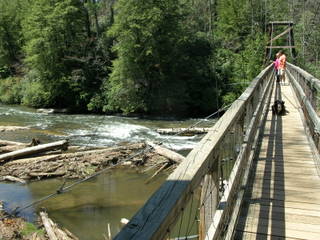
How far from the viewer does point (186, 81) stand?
108 ft

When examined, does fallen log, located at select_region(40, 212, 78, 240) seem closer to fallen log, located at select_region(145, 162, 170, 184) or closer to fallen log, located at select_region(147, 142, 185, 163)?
fallen log, located at select_region(145, 162, 170, 184)

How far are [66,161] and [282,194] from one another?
34.4 feet

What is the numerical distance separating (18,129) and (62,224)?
1330 cm

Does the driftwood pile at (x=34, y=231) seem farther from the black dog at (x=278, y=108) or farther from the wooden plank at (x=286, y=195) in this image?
the black dog at (x=278, y=108)

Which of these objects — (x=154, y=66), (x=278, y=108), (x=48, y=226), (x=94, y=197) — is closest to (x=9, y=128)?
(x=94, y=197)

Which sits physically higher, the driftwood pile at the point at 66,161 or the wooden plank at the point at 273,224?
the wooden plank at the point at 273,224

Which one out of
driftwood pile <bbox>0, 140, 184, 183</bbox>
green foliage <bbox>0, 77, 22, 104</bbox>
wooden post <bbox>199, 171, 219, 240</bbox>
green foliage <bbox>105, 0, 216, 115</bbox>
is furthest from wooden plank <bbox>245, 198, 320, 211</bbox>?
green foliage <bbox>0, 77, 22, 104</bbox>

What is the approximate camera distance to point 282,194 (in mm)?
4543

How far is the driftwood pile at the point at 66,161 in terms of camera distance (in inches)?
509

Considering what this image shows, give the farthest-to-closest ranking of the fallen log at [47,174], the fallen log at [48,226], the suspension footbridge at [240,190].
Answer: the fallen log at [47,174]
the fallen log at [48,226]
the suspension footbridge at [240,190]

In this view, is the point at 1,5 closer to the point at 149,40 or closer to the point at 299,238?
the point at 149,40

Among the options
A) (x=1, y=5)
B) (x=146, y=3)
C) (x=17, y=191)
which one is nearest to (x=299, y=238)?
(x=17, y=191)

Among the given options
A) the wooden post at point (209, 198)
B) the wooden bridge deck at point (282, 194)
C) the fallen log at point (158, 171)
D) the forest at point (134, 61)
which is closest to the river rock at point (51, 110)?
the forest at point (134, 61)

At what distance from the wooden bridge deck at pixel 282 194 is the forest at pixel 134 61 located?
2111 cm
